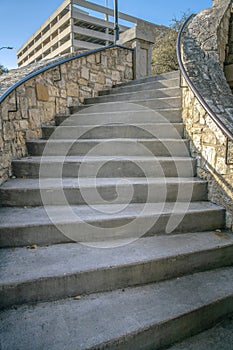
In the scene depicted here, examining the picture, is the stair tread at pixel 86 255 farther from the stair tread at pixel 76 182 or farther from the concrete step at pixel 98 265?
the stair tread at pixel 76 182

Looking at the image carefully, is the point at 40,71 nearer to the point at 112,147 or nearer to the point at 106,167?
the point at 112,147

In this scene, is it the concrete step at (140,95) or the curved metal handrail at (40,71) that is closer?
the curved metal handrail at (40,71)

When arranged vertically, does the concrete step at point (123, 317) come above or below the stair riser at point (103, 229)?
below

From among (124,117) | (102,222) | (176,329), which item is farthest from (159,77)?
(176,329)

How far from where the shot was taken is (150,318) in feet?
4.40

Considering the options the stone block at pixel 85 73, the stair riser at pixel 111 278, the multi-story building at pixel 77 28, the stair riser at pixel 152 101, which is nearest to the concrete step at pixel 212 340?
the stair riser at pixel 111 278

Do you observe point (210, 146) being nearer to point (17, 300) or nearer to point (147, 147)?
point (147, 147)

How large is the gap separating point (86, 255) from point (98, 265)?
0.16 m

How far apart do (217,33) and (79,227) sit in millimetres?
3161

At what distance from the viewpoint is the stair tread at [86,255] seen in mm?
1480

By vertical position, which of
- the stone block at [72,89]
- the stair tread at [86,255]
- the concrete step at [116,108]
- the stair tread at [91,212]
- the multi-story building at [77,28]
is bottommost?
the stair tread at [86,255]

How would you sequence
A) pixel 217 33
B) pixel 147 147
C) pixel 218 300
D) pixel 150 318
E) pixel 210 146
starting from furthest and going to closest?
pixel 217 33, pixel 147 147, pixel 210 146, pixel 218 300, pixel 150 318

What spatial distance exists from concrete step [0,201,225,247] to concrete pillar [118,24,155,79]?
3615 millimetres

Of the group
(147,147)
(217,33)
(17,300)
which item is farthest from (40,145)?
(217,33)
